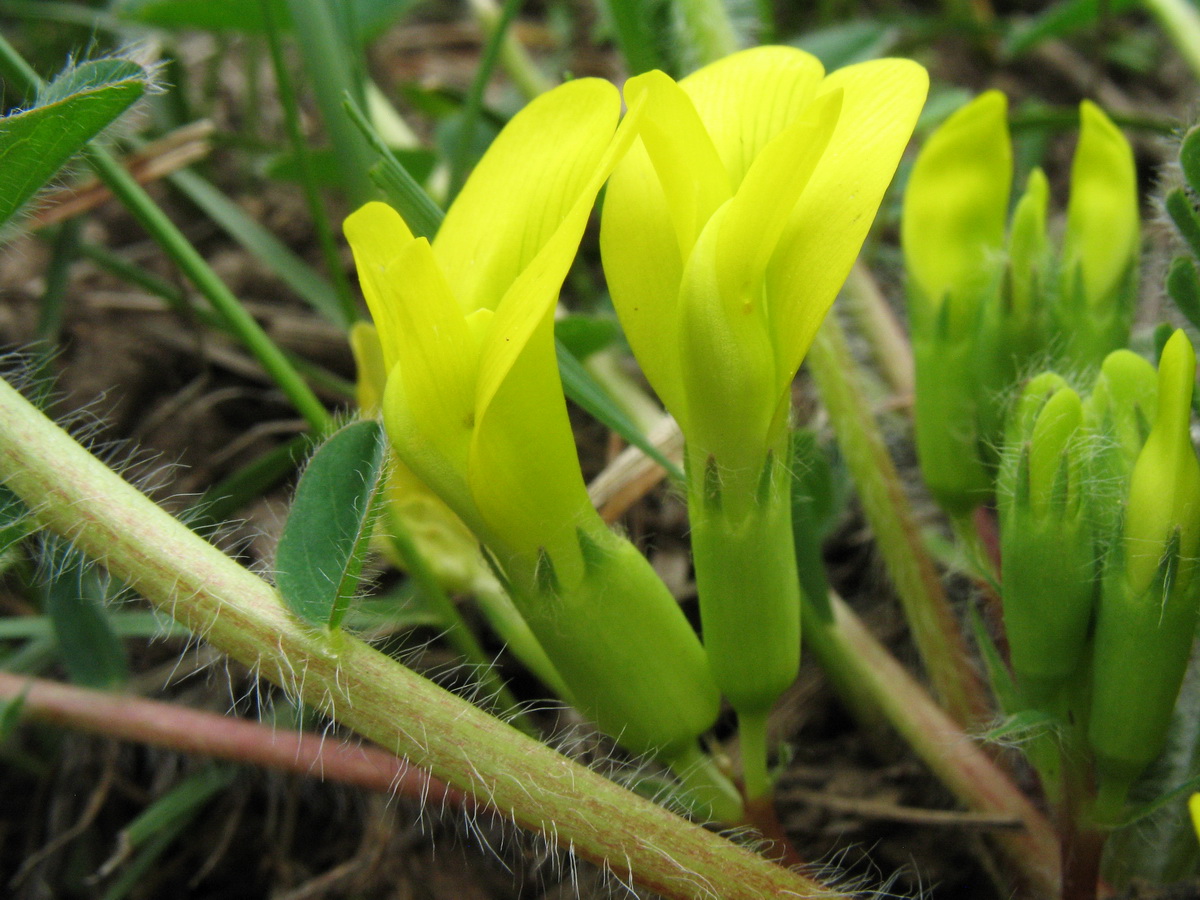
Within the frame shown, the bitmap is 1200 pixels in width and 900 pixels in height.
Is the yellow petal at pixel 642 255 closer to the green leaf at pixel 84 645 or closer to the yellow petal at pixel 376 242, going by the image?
the yellow petal at pixel 376 242

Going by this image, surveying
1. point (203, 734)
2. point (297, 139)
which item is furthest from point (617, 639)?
point (297, 139)

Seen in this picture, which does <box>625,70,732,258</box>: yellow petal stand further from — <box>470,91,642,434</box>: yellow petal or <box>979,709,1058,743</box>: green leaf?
<box>979,709,1058,743</box>: green leaf

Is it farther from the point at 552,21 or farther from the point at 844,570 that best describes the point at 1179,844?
the point at 552,21

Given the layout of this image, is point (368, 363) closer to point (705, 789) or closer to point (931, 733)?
point (705, 789)

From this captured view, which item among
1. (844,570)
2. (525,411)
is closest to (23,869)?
(525,411)

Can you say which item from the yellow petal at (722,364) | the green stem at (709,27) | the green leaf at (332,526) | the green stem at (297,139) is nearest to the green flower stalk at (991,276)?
the yellow petal at (722,364)

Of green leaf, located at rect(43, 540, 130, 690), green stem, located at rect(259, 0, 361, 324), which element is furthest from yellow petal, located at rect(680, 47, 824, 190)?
green leaf, located at rect(43, 540, 130, 690)

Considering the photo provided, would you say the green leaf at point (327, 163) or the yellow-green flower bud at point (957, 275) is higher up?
the green leaf at point (327, 163)
